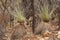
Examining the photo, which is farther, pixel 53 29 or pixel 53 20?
pixel 53 20

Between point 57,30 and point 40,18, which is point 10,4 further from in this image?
point 57,30

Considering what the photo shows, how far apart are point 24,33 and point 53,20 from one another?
0.87m

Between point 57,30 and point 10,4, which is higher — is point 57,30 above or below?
below

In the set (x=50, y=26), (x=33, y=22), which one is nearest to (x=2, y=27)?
(x=33, y=22)

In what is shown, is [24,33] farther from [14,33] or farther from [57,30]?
[57,30]

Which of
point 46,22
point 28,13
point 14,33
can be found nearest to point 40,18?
point 46,22

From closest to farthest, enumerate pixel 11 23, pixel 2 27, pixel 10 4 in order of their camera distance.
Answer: pixel 2 27 < pixel 11 23 < pixel 10 4

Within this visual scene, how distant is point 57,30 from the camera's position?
405 centimetres

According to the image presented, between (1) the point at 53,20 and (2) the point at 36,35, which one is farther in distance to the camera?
(1) the point at 53,20

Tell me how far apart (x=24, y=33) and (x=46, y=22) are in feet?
1.83

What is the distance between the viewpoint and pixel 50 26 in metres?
4.14

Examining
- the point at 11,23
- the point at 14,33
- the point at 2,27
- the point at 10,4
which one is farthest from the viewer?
the point at 10,4

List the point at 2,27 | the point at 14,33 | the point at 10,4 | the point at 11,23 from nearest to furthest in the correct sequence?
the point at 14,33
the point at 2,27
the point at 11,23
the point at 10,4

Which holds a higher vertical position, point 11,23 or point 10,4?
point 10,4
